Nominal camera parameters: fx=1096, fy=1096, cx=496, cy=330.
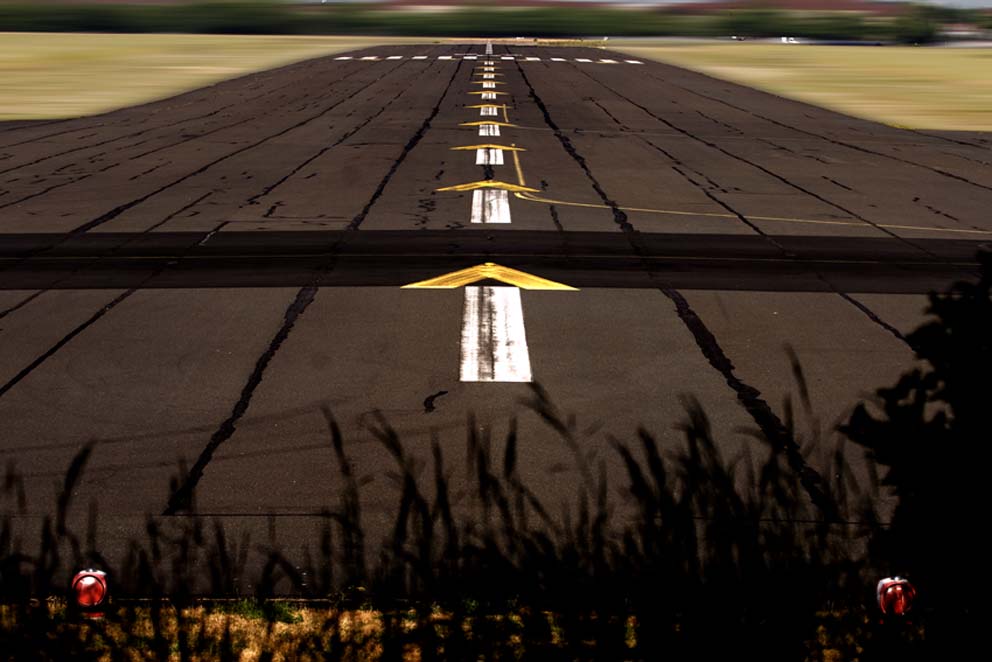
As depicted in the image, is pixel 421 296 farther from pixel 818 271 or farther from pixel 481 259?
pixel 818 271

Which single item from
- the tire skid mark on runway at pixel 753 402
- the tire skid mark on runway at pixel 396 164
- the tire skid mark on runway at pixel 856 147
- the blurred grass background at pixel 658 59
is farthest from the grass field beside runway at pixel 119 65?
the tire skid mark on runway at pixel 753 402

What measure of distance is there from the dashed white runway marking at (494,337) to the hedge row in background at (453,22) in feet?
A: 307

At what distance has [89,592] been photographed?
17.0 ft

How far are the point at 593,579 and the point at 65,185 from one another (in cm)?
1656

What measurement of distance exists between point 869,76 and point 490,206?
1575 inches

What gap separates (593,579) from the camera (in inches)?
227

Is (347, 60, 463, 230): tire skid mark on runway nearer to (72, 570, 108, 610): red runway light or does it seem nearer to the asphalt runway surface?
the asphalt runway surface

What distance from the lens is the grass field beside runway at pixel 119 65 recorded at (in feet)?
122

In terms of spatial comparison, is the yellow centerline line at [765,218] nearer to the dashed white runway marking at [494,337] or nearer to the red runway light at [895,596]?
the dashed white runway marking at [494,337]

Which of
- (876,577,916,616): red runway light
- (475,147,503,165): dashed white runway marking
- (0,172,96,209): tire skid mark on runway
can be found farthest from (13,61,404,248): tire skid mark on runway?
(876,577,916,616): red runway light

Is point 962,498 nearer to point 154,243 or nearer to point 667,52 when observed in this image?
point 154,243

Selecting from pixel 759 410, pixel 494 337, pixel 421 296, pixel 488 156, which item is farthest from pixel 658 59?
pixel 759 410

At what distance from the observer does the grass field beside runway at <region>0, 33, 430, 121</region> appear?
37062mm

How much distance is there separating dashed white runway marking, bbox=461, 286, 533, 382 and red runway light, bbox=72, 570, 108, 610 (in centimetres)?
451
